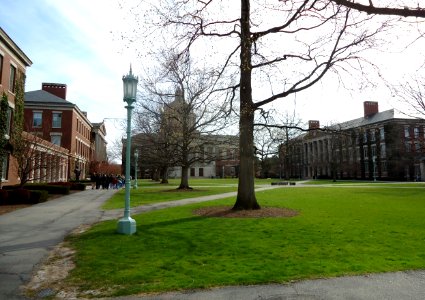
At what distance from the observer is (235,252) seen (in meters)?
7.82

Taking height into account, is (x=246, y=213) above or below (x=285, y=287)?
above

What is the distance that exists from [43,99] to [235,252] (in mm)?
46734

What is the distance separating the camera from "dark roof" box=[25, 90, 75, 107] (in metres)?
47.0

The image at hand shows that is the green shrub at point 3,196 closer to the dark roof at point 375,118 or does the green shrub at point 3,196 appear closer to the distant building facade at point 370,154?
the distant building facade at point 370,154

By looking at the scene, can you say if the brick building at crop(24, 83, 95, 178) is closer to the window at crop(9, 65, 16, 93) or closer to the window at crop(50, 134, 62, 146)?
the window at crop(50, 134, 62, 146)

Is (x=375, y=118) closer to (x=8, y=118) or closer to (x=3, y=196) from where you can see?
(x=8, y=118)

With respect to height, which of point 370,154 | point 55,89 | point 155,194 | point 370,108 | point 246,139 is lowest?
point 155,194

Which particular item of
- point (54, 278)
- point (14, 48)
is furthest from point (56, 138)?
point (54, 278)

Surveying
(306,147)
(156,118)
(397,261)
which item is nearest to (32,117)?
(156,118)

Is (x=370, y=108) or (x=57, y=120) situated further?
(x=370, y=108)

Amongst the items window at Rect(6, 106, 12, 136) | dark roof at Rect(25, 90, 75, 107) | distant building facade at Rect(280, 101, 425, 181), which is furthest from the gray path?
distant building facade at Rect(280, 101, 425, 181)

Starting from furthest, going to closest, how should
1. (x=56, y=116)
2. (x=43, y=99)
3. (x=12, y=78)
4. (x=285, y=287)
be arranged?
1. (x=56, y=116)
2. (x=43, y=99)
3. (x=12, y=78)
4. (x=285, y=287)

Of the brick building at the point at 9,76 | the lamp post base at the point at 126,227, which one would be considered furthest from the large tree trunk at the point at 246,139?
the brick building at the point at 9,76

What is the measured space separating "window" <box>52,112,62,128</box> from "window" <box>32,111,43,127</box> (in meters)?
1.69
